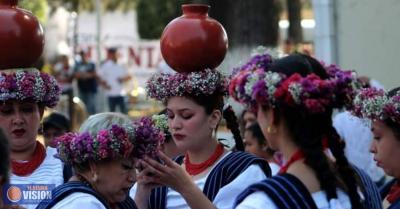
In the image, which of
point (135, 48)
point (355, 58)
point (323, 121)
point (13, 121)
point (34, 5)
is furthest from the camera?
point (34, 5)

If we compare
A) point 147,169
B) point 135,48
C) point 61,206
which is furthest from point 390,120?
point 135,48

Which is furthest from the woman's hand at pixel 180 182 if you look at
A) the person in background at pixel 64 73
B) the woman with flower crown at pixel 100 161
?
the person in background at pixel 64 73

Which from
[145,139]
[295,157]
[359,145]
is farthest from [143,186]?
[359,145]

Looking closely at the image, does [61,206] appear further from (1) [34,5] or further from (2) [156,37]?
(2) [156,37]

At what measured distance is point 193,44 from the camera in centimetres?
484

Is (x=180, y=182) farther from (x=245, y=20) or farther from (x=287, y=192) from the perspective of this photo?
(x=245, y=20)

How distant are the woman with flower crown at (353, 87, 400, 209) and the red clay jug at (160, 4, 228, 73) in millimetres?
868

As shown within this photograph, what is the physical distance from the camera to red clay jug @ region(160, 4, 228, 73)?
191 inches

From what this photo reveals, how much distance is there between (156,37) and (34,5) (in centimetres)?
675

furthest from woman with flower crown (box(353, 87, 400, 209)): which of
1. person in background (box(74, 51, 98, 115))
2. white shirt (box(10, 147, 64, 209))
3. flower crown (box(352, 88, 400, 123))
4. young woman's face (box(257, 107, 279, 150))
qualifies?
person in background (box(74, 51, 98, 115))

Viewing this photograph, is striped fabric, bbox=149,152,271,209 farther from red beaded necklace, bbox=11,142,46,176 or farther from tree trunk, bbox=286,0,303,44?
tree trunk, bbox=286,0,303,44

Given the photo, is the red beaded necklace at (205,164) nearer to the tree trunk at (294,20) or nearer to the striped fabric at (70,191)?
A: the striped fabric at (70,191)

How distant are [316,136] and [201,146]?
1.30m

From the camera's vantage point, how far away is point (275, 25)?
47.5ft
